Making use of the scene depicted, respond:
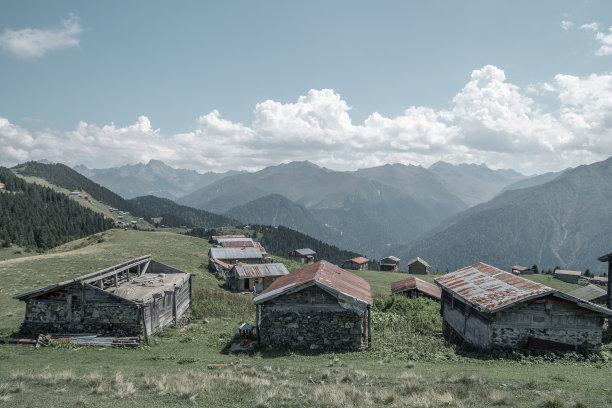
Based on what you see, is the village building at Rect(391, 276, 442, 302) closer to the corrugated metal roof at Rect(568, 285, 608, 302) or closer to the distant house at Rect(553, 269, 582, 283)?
the corrugated metal roof at Rect(568, 285, 608, 302)

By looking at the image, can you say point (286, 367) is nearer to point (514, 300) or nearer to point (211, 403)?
point (211, 403)

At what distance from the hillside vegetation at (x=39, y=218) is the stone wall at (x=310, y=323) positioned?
8939 cm

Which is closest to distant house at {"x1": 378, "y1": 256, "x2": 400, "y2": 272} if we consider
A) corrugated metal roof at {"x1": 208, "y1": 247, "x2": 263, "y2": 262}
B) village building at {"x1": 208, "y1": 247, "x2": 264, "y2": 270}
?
village building at {"x1": 208, "y1": 247, "x2": 264, "y2": 270}

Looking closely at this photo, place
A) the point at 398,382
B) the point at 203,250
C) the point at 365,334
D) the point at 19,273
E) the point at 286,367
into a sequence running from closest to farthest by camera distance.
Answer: the point at 398,382 → the point at 286,367 → the point at 365,334 → the point at 19,273 → the point at 203,250

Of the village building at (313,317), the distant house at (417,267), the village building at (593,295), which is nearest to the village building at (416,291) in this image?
the village building at (593,295)

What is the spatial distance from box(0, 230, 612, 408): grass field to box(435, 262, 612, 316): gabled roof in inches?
112

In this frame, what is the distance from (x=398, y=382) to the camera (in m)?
14.3

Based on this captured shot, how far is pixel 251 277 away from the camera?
54375 mm

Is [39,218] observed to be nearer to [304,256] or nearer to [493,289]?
[304,256]

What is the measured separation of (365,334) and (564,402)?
505 inches

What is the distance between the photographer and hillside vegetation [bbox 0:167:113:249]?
109562 millimetres

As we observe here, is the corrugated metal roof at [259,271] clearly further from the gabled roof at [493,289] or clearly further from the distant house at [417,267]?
the distant house at [417,267]

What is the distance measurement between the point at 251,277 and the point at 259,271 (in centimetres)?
233

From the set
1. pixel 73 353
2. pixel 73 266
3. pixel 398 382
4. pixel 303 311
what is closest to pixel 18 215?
pixel 73 266
